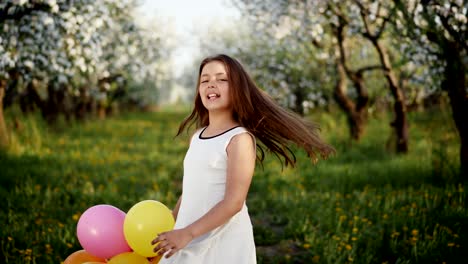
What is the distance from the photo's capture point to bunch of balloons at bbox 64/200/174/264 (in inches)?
112

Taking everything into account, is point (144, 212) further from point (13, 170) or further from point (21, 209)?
point (13, 170)

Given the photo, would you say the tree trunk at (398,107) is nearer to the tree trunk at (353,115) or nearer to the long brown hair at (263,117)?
the tree trunk at (353,115)

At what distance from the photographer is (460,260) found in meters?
4.39

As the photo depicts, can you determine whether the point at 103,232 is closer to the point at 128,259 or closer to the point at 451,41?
the point at 128,259

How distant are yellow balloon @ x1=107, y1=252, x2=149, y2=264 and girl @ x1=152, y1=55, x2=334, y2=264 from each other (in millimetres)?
367

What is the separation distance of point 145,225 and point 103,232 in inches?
15.3

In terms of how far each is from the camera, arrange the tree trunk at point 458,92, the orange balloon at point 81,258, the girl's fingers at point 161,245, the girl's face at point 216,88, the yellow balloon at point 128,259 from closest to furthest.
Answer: the girl's fingers at point 161,245 < the girl's face at point 216,88 < the yellow balloon at point 128,259 < the orange balloon at point 81,258 < the tree trunk at point 458,92

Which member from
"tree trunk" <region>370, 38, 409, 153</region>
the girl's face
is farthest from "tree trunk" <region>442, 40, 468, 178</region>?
the girl's face

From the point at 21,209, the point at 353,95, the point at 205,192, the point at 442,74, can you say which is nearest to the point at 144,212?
the point at 205,192

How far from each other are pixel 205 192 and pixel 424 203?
411 cm

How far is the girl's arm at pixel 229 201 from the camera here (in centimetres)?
242

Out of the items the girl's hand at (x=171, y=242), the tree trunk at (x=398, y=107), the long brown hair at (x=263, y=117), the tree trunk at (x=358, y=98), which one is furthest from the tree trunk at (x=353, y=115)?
the girl's hand at (x=171, y=242)

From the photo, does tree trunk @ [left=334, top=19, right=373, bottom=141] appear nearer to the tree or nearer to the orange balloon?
the tree

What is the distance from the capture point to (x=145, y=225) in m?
2.82
